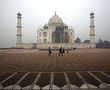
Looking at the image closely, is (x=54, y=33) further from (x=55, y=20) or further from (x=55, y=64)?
A: (x=55, y=64)

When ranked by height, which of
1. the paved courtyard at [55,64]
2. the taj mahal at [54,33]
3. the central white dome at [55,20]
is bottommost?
the paved courtyard at [55,64]

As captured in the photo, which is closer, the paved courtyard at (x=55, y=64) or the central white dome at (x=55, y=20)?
the paved courtyard at (x=55, y=64)

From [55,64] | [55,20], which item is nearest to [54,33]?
[55,20]

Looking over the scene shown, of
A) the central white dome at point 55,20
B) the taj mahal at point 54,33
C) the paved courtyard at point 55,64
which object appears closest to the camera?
the paved courtyard at point 55,64

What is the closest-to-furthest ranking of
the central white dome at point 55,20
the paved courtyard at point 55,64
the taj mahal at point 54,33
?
the paved courtyard at point 55,64, the taj mahal at point 54,33, the central white dome at point 55,20

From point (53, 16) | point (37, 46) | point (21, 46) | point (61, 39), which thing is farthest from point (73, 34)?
point (21, 46)

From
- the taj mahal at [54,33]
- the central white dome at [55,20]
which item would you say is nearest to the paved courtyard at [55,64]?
the taj mahal at [54,33]

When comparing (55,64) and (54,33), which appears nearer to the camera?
(55,64)

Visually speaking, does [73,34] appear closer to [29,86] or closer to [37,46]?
[37,46]

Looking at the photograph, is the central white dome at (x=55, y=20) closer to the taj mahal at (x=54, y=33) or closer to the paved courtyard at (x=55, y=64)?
the taj mahal at (x=54, y=33)

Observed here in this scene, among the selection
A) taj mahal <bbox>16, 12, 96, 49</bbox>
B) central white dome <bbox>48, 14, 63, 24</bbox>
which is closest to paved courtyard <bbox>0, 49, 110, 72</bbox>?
taj mahal <bbox>16, 12, 96, 49</bbox>

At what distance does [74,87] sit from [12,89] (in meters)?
1.93

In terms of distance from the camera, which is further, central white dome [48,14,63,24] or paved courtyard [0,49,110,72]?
central white dome [48,14,63,24]

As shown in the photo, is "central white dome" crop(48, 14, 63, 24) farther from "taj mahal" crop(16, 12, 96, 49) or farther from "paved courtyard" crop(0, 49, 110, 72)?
"paved courtyard" crop(0, 49, 110, 72)
